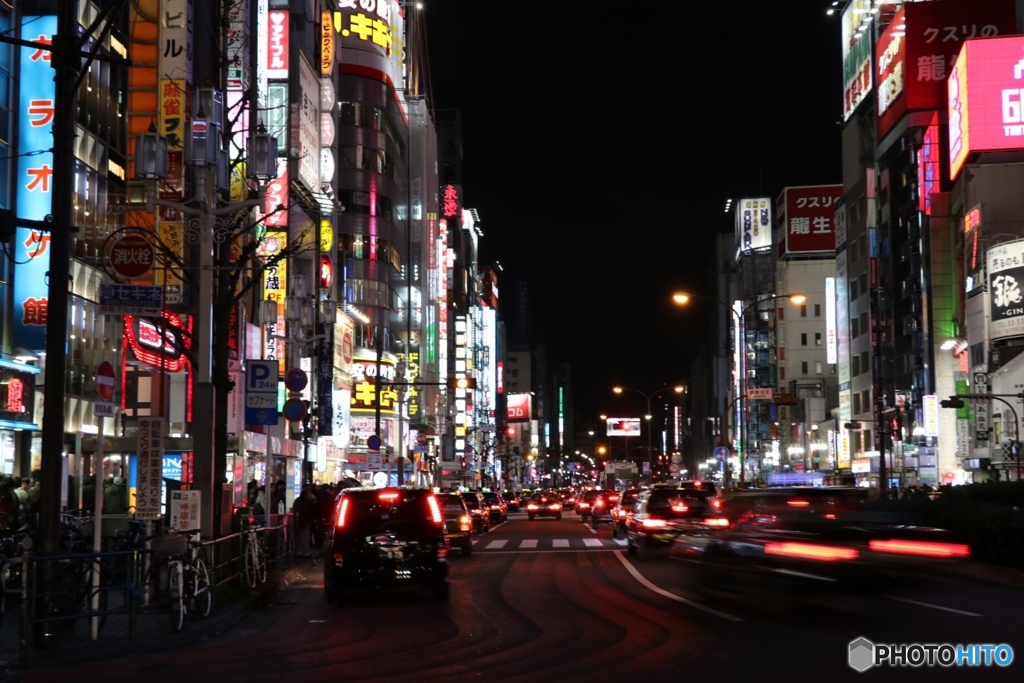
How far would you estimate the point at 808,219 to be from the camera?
131 metres

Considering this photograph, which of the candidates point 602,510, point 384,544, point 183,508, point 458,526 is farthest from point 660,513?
point 602,510

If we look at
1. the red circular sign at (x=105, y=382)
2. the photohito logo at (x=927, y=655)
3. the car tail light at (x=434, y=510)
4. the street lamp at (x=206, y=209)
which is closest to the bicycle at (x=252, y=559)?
the street lamp at (x=206, y=209)

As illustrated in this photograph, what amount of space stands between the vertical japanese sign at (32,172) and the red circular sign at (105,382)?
16.1 meters

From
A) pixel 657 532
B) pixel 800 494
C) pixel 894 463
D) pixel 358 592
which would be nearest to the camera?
pixel 800 494

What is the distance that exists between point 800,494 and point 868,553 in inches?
89.7

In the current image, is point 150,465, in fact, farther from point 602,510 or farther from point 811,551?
point 602,510

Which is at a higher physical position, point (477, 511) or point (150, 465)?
point (150, 465)

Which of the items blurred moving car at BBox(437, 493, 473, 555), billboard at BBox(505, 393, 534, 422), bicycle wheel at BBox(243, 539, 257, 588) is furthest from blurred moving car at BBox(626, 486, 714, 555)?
billboard at BBox(505, 393, 534, 422)

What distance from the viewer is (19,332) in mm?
30625

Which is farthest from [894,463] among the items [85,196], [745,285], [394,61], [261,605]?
[261,605]

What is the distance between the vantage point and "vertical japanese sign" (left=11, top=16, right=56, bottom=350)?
1198 inches

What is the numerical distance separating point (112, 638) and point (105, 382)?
121 inches

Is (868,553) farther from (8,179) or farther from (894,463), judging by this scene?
(894,463)

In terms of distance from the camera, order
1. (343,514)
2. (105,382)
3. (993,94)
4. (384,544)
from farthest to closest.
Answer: (993,94)
(343,514)
(384,544)
(105,382)
